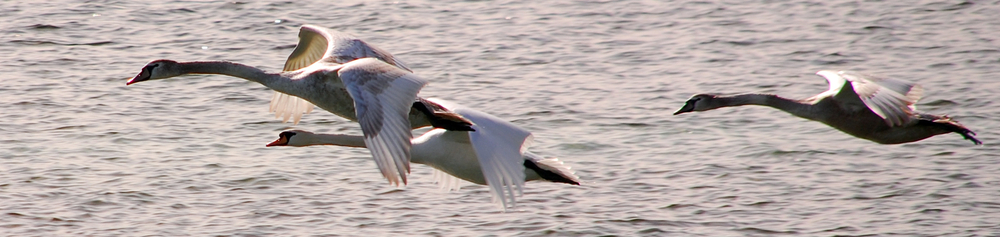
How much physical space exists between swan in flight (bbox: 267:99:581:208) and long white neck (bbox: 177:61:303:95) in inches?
13.7

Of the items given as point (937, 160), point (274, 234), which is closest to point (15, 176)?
point (274, 234)

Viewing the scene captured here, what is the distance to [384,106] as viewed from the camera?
666 cm

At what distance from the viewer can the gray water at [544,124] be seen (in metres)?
8.80

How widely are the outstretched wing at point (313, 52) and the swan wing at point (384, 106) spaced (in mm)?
1299

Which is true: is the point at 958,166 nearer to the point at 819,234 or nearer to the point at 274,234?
the point at 819,234

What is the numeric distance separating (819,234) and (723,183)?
1.07 metres

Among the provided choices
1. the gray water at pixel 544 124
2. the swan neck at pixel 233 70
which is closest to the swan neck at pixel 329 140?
the swan neck at pixel 233 70

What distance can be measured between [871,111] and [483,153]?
102 inches

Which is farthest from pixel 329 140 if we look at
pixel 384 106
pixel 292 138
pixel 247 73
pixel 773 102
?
pixel 773 102

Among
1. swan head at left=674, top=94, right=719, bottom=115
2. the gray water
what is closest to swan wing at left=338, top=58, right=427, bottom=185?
the gray water

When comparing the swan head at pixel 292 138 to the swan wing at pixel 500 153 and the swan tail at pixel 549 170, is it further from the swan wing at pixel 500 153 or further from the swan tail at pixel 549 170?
the swan tail at pixel 549 170

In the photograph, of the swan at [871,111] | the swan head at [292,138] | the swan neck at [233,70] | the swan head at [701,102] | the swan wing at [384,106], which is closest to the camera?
the swan wing at [384,106]

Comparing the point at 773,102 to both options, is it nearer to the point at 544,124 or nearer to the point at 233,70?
the point at 544,124

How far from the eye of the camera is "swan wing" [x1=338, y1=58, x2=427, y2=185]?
6.35 meters
